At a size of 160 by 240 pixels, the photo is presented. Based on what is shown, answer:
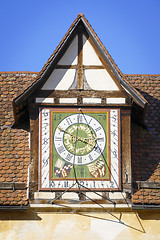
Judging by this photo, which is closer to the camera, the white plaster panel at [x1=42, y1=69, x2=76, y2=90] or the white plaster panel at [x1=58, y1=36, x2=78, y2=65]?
the white plaster panel at [x1=42, y1=69, x2=76, y2=90]

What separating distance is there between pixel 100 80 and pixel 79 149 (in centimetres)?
186

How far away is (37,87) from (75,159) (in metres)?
2.03

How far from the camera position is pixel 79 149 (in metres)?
16.7

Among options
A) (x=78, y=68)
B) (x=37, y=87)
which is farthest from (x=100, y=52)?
(x=37, y=87)

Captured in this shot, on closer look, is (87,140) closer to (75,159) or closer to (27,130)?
(75,159)

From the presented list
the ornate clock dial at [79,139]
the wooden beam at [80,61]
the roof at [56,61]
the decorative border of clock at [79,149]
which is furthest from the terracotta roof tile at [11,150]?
the wooden beam at [80,61]

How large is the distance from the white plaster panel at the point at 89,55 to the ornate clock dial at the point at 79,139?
1.41m

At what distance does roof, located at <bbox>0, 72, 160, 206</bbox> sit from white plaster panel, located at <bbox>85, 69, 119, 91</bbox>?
1.74ft

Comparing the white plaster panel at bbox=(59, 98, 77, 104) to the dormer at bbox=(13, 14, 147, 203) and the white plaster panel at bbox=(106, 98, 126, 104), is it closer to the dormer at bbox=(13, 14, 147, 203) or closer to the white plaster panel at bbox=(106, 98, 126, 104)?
the dormer at bbox=(13, 14, 147, 203)

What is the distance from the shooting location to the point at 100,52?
17500 millimetres

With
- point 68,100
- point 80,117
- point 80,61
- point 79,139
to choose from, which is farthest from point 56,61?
point 79,139

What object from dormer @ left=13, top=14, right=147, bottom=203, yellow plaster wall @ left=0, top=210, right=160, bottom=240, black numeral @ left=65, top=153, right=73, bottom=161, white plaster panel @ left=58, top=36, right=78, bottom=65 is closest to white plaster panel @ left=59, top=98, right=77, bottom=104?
dormer @ left=13, top=14, right=147, bottom=203

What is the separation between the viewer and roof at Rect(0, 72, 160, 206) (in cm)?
1625

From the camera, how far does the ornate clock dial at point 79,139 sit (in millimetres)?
16609
